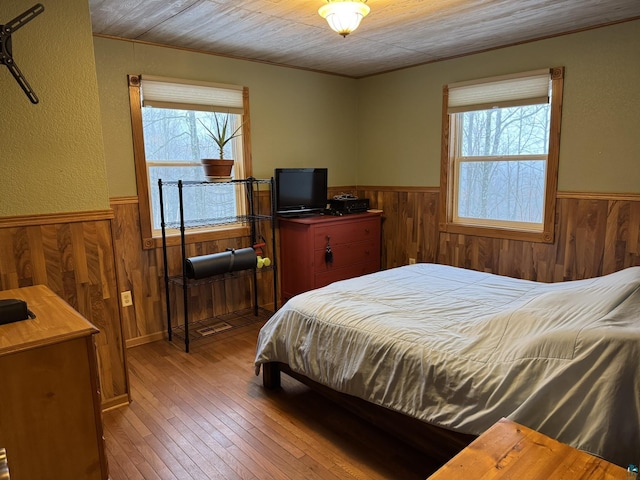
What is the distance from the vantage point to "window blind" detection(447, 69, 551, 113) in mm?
3445

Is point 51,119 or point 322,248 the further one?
point 322,248

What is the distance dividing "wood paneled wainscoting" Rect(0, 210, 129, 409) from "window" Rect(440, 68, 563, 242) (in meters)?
3.01

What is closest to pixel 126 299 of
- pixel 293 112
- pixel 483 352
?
pixel 293 112

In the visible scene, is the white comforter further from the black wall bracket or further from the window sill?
the black wall bracket

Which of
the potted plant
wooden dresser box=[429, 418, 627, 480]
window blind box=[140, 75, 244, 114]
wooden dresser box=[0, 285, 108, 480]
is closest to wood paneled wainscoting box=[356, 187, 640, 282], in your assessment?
the potted plant

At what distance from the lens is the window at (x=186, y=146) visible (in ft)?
11.1

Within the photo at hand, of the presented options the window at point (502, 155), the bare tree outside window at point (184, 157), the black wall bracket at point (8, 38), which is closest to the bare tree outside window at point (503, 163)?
the window at point (502, 155)

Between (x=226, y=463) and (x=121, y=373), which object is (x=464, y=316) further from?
(x=121, y=373)

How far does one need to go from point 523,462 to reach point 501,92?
3243mm

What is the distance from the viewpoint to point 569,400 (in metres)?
1.51

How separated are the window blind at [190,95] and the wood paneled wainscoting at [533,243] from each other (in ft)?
6.14

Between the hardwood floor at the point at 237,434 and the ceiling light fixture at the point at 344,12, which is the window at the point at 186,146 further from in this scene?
the ceiling light fixture at the point at 344,12

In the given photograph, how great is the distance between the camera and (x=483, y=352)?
182 centimetres

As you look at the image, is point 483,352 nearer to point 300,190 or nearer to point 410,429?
point 410,429
